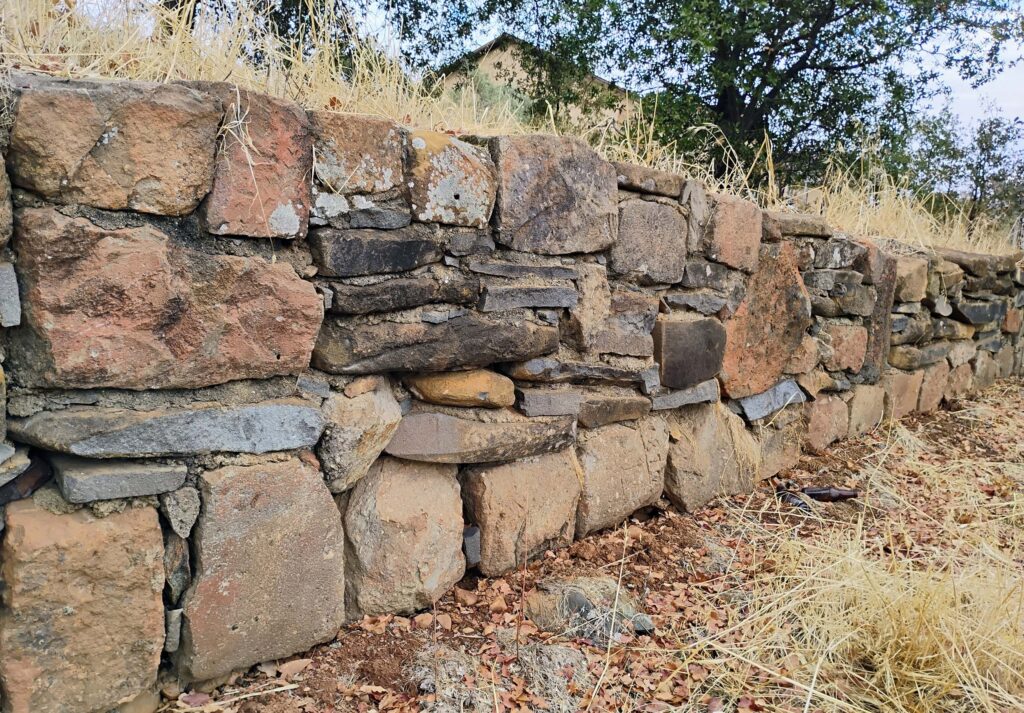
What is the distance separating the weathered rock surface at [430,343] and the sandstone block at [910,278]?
2931 millimetres

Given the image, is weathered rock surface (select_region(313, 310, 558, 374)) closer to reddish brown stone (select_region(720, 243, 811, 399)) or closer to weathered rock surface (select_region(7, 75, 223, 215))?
weathered rock surface (select_region(7, 75, 223, 215))

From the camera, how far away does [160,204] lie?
5.49 feet

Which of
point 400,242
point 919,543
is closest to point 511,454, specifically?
point 400,242

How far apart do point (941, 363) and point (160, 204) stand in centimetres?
496

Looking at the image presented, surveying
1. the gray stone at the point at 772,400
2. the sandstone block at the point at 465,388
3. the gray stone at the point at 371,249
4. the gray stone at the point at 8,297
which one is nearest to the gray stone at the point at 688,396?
the gray stone at the point at 772,400

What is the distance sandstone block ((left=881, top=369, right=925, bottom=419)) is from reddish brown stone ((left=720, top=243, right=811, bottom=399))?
1.20 metres

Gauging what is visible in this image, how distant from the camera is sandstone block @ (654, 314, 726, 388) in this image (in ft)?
9.55

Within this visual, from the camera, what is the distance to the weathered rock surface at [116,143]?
1525mm

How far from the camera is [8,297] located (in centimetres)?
154

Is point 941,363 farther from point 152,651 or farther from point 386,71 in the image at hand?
point 152,651

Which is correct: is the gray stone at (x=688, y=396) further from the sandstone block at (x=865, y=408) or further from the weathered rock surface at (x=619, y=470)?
the sandstone block at (x=865, y=408)

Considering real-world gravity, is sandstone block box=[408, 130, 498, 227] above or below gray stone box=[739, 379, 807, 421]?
above

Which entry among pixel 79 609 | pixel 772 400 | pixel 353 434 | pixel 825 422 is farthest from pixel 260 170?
pixel 825 422

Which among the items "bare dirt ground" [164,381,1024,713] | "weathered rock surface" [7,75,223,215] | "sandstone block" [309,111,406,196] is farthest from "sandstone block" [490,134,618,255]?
"bare dirt ground" [164,381,1024,713]
